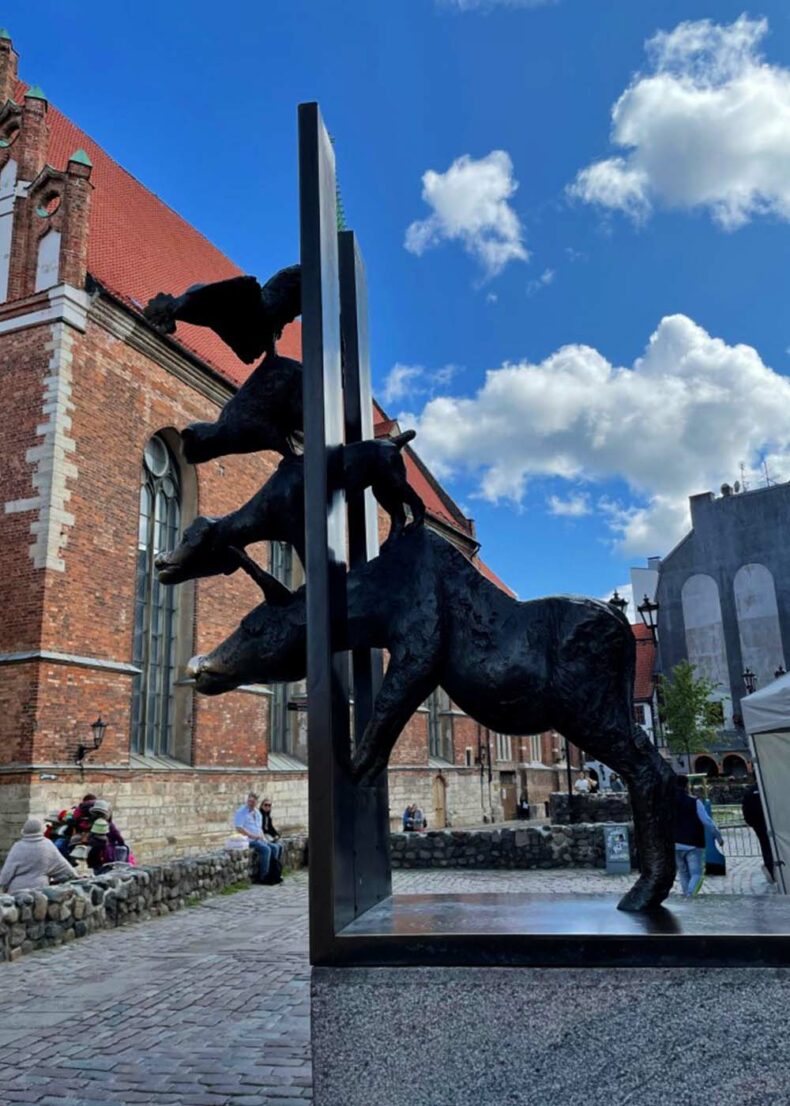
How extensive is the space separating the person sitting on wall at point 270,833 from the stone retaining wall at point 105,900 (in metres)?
0.72

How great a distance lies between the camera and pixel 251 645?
3809 millimetres

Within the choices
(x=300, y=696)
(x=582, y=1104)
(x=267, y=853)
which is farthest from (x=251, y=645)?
(x=300, y=696)

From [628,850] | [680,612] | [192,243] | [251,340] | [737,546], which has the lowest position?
[628,850]

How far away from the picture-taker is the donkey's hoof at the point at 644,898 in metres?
3.35

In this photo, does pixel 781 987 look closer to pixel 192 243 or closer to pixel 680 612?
pixel 192 243

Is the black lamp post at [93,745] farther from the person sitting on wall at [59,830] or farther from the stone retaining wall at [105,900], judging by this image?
the stone retaining wall at [105,900]

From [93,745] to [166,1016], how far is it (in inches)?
371

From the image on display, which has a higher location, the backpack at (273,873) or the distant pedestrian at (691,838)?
the distant pedestrian at (691,838)

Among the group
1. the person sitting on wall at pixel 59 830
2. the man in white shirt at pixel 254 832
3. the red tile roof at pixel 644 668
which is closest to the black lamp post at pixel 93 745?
the person sitting on wall at pixel 59 830

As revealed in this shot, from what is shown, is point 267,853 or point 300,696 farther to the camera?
point 300,696

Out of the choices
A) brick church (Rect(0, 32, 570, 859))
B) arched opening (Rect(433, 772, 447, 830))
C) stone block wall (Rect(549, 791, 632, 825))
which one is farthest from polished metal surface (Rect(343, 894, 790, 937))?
arched opening (Rect(433, 772, 447, 830))

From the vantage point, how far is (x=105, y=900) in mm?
10094

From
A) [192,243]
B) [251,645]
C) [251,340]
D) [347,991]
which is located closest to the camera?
[347,991]

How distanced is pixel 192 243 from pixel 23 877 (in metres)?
21.3
